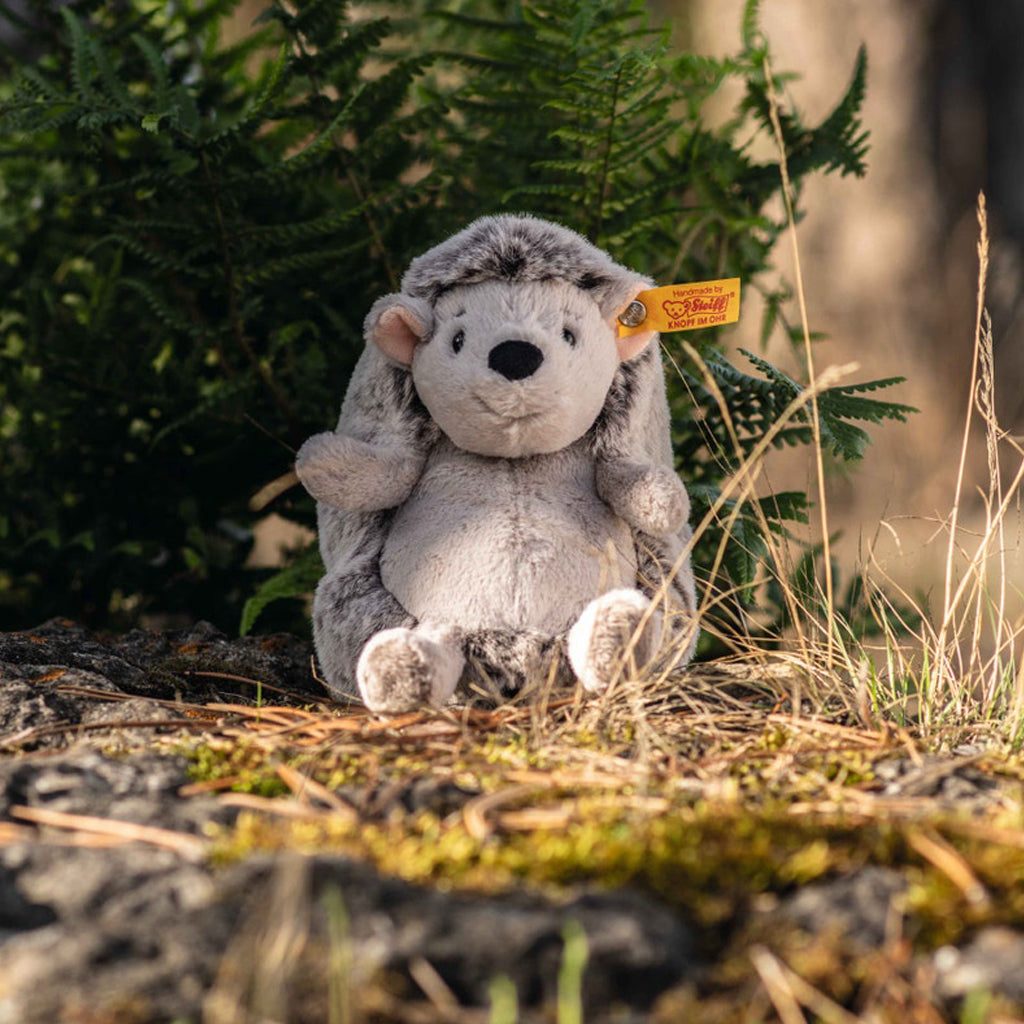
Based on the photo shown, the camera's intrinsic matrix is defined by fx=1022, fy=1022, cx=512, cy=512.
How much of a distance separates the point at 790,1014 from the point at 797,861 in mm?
224

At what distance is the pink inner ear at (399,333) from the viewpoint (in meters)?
2.00

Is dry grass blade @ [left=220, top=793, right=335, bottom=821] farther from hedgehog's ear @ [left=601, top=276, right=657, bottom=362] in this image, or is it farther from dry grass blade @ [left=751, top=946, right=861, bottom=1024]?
hedgehog's ear @ [left=601, top=276, right=657, bottom=362]

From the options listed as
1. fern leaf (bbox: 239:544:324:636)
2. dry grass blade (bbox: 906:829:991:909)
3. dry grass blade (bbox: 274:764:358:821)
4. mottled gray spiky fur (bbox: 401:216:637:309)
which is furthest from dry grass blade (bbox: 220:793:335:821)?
fern leaf (bbox: 239:544:324:636)

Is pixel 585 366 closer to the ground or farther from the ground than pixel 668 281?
closer to the ground

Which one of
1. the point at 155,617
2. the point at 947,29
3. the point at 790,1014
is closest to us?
the point at 790,1014

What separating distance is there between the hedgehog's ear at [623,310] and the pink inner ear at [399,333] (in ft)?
1.26

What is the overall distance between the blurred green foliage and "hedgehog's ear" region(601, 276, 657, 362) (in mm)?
378

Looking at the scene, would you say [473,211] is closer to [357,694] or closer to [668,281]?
[668,281]

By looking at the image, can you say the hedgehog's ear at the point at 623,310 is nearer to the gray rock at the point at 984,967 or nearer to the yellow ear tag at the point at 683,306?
the yellow ear tag at the point at 683,306

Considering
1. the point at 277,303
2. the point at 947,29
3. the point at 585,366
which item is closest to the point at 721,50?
the point at 947,29

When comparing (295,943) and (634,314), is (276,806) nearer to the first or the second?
(295,943)

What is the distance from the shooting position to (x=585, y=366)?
78.3 inches

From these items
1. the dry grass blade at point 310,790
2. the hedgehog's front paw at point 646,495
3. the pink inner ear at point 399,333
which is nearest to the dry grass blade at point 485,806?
the dry grass blade at point 310,790

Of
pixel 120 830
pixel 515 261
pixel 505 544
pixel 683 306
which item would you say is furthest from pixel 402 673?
pixel 683 306
